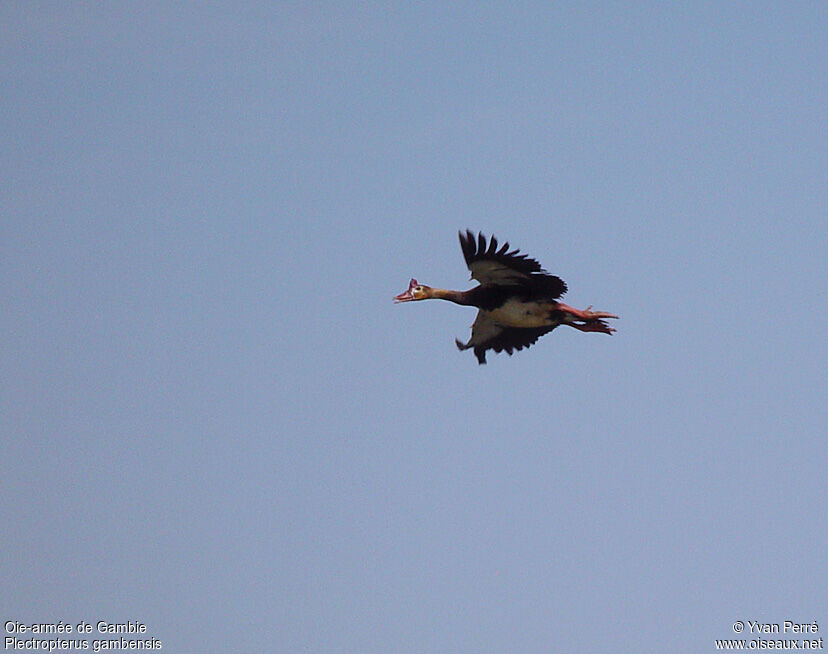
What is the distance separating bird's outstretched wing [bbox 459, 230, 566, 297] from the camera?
33.8 meters

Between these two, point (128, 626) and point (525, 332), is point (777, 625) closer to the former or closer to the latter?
point (525, 332)

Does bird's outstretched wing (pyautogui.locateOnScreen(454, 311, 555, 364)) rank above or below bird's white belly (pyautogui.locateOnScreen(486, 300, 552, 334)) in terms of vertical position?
above

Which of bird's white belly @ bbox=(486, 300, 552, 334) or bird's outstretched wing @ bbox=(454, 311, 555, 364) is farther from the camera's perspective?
bird's outstretched wing @ bbox=(454, 311, 555, 364)

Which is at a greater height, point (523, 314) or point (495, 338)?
point (495, 338)

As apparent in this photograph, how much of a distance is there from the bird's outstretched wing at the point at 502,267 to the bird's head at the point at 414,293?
1.52m

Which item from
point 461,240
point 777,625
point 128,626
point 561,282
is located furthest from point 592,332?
point 128,626

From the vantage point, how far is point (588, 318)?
3503 centimetres

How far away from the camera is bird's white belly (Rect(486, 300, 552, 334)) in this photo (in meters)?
35.1

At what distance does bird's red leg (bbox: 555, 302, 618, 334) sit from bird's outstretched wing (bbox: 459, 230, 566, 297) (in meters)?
0.42

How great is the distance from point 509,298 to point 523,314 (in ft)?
1.70

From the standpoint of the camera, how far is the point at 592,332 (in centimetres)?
3519

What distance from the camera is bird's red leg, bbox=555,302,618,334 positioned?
115ft

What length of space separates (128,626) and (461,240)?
10878mm

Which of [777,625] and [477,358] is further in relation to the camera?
[477,358]
